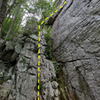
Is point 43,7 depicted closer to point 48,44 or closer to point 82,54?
point 48,44

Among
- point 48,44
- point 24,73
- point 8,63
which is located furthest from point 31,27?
point 24,73

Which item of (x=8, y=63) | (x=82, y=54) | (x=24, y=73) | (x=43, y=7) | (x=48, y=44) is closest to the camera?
(x=82, y=54)

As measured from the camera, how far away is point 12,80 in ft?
17.2

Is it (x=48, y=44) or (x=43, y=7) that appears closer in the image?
(x=48, y=44)

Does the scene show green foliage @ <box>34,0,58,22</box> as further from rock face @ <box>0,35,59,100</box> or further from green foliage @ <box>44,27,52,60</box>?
rock face @ <box>0,35,59,100</box>

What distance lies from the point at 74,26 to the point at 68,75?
4.39m

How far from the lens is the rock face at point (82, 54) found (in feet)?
14.3

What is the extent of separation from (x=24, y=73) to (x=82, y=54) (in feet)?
15.3

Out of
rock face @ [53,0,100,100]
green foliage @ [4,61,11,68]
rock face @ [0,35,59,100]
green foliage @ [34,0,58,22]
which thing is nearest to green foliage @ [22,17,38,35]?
rock face @ [0,35,59,100]

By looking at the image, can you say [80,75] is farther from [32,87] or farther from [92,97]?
[32,87]

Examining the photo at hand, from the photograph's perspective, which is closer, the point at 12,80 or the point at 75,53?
the point at 12,80

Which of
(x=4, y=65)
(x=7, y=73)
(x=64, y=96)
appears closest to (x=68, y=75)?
(x=64, y=96)

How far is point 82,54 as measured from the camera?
517cm

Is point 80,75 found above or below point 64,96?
above
